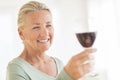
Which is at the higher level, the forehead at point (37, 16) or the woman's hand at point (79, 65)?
the forehead at point (37, 16)

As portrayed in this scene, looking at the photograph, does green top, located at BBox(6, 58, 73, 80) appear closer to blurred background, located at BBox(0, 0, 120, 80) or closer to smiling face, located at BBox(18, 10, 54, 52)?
smiling face, located at BBox(18, 10, 54, 52)

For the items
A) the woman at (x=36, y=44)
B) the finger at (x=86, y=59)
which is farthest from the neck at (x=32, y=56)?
the finger at (x=86, y=59)

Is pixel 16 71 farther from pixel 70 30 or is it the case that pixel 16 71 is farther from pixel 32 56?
pixel 70 30

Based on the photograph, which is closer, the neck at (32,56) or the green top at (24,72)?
the green top at (24,72)

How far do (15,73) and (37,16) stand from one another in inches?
9.2

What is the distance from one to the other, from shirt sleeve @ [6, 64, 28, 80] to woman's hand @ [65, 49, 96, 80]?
17cm

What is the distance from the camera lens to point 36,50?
1.05 m

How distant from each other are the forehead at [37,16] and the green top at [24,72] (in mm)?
173

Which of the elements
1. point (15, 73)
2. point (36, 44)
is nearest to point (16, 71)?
point (15, 73)

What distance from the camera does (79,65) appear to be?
35.8 inches

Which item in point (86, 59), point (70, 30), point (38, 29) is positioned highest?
point (38, 29)

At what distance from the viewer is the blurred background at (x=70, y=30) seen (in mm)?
2391

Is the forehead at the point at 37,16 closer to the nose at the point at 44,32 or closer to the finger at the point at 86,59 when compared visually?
the nose at the point at 44,32

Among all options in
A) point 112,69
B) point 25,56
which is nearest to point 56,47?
point 112,69
